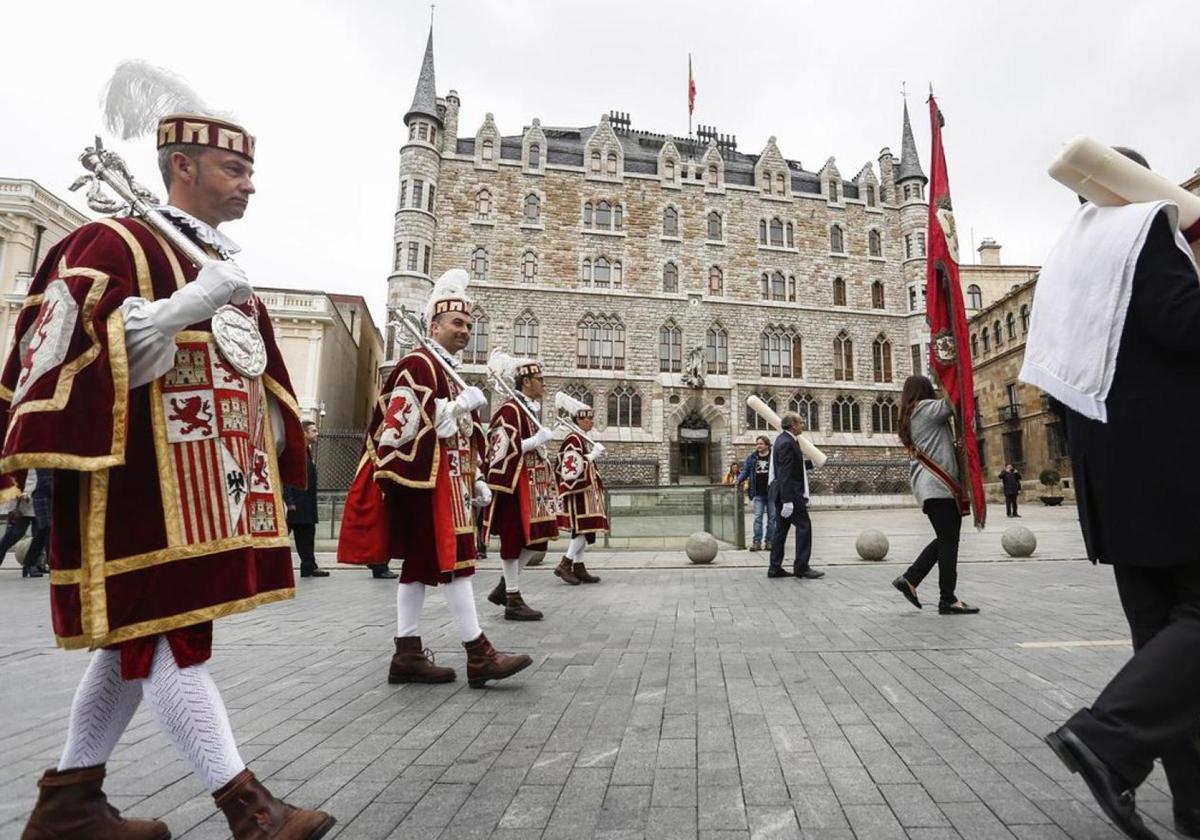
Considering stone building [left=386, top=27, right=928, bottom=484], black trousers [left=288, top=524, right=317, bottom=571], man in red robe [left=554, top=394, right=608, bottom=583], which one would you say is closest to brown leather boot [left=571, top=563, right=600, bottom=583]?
man in red robe [left=554, top=394, right=608, bottom=583]

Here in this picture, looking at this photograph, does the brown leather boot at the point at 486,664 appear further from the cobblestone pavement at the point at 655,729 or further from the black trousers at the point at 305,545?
the black trousers at the point at 305,545

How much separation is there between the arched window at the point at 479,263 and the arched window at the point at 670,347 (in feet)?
33.1

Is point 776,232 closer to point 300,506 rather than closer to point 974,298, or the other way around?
point 974,298

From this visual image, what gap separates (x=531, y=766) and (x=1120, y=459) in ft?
7.51

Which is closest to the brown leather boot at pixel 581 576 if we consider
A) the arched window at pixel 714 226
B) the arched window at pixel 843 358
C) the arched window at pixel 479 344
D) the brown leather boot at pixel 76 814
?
the brown leather boot at pixel 76 814

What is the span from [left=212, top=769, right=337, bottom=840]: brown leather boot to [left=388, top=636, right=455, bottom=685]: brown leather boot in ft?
6.26

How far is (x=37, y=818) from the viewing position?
176cm

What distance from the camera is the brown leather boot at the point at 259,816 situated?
1678mm

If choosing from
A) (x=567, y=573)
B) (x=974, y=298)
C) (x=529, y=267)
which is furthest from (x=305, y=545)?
(x=974, y=298)

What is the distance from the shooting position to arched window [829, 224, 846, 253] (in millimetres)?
37834

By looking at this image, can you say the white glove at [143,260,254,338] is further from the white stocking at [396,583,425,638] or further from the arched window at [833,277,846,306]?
the arched window at [833,277,846,306]

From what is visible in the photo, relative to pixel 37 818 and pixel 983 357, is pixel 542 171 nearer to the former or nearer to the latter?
pixel 983 357

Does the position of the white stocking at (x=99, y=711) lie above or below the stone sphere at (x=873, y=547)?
above

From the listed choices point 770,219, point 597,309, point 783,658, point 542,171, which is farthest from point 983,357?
point 783,658
